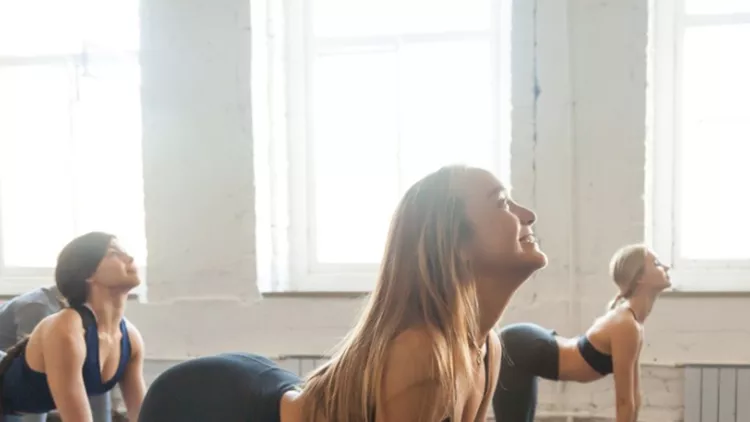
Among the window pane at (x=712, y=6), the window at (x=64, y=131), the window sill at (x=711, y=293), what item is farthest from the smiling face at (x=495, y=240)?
the window at (x=64, y=131)

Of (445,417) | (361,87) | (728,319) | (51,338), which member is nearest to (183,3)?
(361,87)

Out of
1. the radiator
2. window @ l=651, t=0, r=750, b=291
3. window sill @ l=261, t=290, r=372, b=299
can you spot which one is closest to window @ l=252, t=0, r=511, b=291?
window sill @ l=261, t=290, r=372, b=299

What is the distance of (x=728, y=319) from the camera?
2057 mm

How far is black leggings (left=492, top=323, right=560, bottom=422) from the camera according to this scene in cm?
159

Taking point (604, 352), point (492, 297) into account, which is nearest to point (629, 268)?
point (604, 352)

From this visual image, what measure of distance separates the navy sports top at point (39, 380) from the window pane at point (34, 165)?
1.29 m

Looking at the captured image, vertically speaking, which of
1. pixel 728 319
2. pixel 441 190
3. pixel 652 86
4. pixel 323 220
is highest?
pixel 652 86

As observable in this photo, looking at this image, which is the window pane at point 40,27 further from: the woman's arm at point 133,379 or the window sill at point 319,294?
the woman's arm at point 133,379

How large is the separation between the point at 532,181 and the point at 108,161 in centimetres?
163

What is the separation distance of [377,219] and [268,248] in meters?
0.41

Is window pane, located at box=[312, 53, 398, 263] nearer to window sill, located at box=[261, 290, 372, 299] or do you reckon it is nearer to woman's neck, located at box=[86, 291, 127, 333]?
window sill, located at box=[261, 290, 372, 299]

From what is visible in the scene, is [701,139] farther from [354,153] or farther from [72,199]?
[72,199]

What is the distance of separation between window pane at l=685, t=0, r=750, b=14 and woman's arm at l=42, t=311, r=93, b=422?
6.91ft

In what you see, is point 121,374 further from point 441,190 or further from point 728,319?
point 728,319
